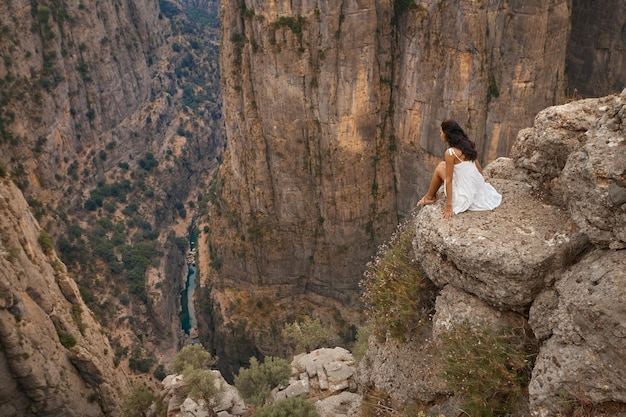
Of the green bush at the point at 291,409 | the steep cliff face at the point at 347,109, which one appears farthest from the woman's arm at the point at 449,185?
the steep cliff face at the point at 347,109

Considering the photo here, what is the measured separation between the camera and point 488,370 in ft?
19.5

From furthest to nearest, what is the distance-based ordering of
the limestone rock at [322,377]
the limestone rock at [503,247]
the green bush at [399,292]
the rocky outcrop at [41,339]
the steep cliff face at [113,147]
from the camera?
the steep cliff face at [113,147]
the rocky outcrop at [41,339]
the limestone rock at [322,377]
the green bush at [399,292]
the limestone rock at [503,247]

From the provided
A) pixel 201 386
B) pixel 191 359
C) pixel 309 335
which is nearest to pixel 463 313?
pixel 201 386

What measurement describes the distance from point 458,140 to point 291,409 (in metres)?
8.68

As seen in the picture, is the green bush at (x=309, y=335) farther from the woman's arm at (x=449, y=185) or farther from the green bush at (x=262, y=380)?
the woman's arm at (x=449, y=185)

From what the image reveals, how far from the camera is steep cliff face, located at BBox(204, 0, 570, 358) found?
27062 mm

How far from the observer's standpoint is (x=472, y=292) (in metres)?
6.77

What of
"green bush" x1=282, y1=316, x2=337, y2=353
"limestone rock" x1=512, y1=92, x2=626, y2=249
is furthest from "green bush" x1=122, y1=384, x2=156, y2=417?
"limestone rock" x1=512, y1=92, x2=626, y2=249

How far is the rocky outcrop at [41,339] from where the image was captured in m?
17.0

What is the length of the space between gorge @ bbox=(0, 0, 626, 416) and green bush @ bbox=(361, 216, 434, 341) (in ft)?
8.97

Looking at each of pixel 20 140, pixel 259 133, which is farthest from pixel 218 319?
pixel 20 140

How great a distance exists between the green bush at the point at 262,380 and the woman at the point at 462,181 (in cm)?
1289

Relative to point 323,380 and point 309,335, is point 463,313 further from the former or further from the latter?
point 309,335

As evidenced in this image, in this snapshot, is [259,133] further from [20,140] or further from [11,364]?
[20,140]
